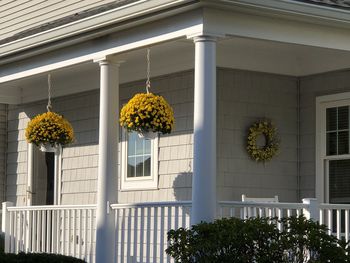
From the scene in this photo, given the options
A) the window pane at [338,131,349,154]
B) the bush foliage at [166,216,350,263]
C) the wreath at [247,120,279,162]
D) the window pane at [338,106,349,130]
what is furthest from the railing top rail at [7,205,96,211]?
the window pane at [338,106,349,130]

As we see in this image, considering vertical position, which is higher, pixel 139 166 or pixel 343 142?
pixel 343 142

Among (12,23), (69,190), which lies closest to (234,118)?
(69,190)

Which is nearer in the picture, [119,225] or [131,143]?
[119,225]

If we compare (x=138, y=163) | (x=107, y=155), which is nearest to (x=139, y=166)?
(x=138, y=163)

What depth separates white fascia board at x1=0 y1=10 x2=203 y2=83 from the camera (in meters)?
10.1

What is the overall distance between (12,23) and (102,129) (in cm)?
592

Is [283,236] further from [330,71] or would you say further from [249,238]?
[330,71]

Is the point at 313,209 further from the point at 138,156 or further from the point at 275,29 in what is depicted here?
the point at 138,156

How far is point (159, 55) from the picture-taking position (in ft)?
41.5

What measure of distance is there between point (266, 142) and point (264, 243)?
4.12 metres

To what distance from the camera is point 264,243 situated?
345 inches

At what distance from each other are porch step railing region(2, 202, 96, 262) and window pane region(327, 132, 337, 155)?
12.0 feet

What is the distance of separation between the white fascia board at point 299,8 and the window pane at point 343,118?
7.69ft

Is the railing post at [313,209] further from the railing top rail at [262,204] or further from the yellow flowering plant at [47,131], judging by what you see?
the yellow flowering plant at [47,131]
